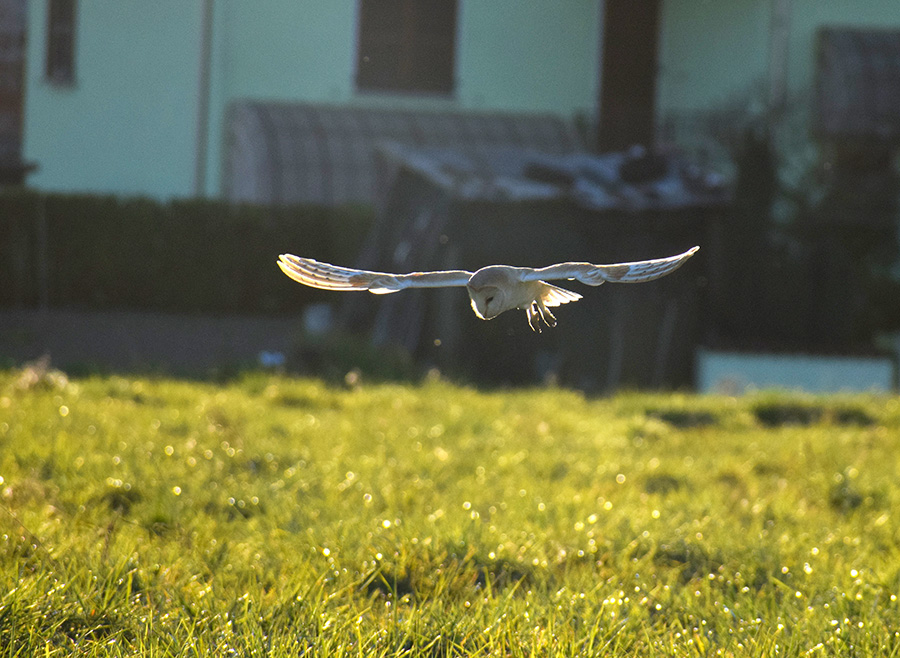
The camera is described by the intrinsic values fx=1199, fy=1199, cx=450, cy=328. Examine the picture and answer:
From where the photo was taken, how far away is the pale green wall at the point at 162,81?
1584 centimetres

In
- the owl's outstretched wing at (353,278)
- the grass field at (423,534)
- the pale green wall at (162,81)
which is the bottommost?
the grass field at (423,534)

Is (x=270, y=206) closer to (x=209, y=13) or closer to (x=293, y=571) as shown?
(x=209, y=13)

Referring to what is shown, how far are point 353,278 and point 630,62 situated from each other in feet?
49.7

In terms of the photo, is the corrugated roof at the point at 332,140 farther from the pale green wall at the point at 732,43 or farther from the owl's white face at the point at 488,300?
the owl's white face at the point at 488,300

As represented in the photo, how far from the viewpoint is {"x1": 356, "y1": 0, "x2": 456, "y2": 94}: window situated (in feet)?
54.1

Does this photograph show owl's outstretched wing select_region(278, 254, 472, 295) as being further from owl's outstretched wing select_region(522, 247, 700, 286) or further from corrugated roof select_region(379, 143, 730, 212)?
corrugated roof select_region(379, 143, 730, 212)

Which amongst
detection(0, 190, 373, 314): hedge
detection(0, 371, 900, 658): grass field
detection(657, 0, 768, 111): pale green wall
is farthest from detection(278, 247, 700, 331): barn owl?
detection(657, 0, 768, 111): pale green wall

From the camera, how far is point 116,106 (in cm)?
1596

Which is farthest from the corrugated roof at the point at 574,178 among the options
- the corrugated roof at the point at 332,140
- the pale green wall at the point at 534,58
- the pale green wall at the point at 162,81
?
the pale green wall at the point at 534,58

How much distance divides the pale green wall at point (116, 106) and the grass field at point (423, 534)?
9.83 m

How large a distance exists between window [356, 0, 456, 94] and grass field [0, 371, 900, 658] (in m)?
10.7

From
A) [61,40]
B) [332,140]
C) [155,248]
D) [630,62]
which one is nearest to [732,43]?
[630,62]

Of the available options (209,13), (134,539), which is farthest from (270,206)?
(134,539)

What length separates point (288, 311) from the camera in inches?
588
